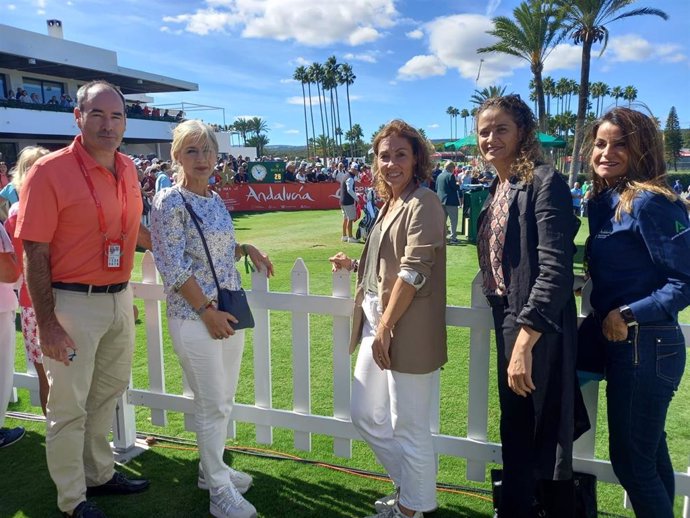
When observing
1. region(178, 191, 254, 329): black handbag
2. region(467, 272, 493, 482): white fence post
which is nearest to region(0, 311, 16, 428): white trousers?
region(178, 191, 254, 329): black handbag

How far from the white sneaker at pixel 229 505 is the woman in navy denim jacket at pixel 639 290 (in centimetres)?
178

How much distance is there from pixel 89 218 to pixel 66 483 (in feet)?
4.46

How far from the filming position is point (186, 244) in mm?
2430

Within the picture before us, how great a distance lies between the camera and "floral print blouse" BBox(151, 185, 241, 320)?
2.38m

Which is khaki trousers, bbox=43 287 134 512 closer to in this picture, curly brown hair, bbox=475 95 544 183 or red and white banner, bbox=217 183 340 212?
curly brown hair, bbox=475 95 544 183

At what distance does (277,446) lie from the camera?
343cm

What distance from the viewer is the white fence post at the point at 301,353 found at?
119 inches

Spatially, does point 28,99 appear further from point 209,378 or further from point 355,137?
point 355,137

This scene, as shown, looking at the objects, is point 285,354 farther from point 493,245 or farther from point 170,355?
point 493,245

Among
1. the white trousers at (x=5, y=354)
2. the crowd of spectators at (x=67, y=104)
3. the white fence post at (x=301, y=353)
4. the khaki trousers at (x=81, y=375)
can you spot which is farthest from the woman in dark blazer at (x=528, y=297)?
the crowd of spectators at (x=67, y=104)

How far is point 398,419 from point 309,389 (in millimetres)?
895

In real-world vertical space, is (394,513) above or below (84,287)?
below

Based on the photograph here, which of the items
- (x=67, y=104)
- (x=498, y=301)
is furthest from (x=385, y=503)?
(x=67, y=104)

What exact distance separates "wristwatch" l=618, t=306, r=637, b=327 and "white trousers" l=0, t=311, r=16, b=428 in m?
Answer: 3.52
